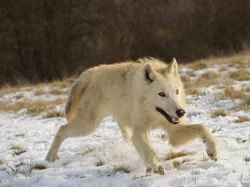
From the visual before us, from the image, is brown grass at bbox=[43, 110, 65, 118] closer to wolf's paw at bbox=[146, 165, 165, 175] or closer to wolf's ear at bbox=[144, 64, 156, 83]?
wolf's ear at bbox=[144, 64, 156, 83]

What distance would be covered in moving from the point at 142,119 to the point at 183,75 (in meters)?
7.55

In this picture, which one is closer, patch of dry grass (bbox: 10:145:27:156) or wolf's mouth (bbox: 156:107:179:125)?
wolf's mouth (bbox: 156:107:179:125)

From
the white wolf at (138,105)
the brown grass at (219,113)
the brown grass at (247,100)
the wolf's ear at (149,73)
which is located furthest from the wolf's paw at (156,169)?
the brown grass at (247,100)

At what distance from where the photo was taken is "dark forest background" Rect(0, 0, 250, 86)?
71.0 ft

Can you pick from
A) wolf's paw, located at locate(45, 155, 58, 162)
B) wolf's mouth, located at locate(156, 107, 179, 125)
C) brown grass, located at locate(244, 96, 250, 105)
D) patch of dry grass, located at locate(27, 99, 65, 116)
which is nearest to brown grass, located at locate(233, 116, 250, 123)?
brown grass, located at locate(244, 96, 250, 105)

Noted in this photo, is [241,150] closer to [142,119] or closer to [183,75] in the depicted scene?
[142,119]

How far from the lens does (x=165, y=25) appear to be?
22328mm

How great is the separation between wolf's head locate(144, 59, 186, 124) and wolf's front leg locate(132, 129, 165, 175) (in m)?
0.33

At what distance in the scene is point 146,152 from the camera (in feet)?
13.6

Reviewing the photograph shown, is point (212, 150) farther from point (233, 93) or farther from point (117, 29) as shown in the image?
point (117, 29)

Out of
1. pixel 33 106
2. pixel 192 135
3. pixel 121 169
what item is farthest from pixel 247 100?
pixel 33 106

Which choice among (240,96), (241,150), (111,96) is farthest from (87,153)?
(240,96)

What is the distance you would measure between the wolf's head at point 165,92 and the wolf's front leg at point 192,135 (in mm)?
246

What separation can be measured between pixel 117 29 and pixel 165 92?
18562 mm
